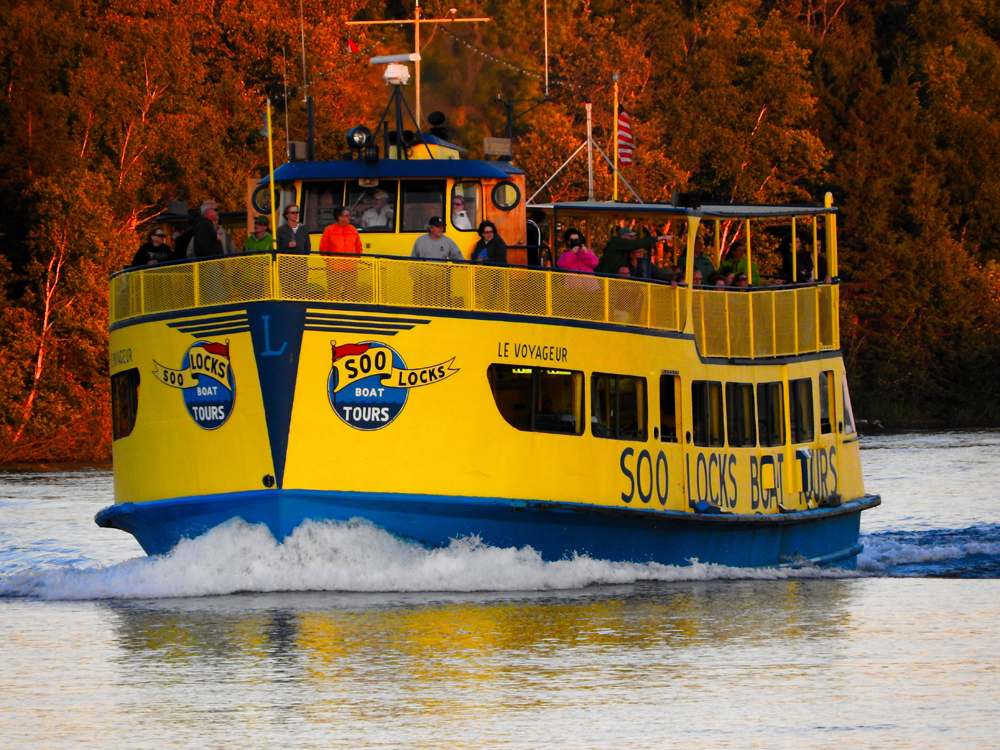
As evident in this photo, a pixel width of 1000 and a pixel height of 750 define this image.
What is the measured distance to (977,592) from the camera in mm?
16781

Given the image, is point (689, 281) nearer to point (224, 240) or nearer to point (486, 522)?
point (486, 522)

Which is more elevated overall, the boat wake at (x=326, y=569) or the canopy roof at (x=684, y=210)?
the canopy roof at (x=684, y=210)

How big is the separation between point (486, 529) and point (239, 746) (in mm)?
7270

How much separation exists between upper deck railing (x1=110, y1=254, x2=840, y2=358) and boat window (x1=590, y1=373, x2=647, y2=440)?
613 millimetres

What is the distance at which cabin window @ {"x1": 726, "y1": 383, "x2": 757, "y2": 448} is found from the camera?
19.9 meters

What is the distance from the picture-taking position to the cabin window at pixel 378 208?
64.7 feet

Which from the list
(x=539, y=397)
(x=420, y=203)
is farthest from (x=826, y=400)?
(x=539, y=397)

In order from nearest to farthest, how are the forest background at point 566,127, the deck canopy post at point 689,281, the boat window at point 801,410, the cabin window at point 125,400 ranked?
the cabin window at point 125,400
the deck canopy post at point 689,281
the boat window at point 801,410
the forest background at point 566,127

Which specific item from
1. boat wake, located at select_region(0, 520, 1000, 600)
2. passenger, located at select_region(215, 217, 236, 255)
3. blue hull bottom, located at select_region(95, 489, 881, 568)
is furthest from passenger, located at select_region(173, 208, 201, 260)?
boat wake, located at select_region(0, 520, 1000, 600)

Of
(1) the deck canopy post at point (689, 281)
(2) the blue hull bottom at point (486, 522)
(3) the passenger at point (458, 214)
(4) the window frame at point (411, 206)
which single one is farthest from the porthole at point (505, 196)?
(2) the blue hull bottom at point (486, 522)

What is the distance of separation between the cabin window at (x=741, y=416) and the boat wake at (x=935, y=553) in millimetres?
2586

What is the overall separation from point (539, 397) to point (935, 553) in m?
8.11

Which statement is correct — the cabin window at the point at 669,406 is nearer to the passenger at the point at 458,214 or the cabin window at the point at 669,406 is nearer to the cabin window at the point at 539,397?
the cabin window at the point at 539,397

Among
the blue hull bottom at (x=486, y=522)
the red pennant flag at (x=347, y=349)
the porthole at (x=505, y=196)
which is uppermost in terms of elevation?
the porthole at (x=505, y=196)
